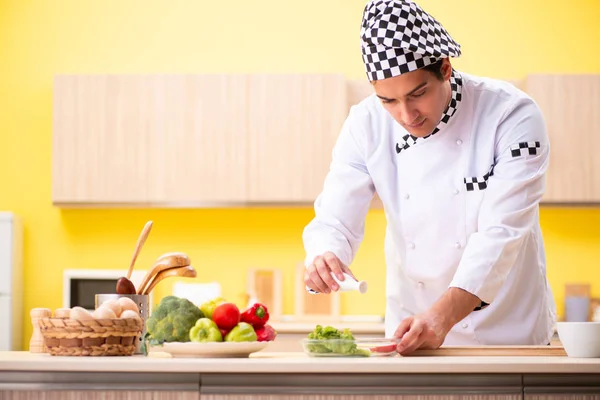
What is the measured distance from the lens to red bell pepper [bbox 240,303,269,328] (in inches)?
80.3

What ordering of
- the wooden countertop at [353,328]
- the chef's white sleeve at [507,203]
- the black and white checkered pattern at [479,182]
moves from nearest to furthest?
the chef's white sleeve at [507,203], the black and white checkered pattern at [479,182], the wooden countertop at [353,328]

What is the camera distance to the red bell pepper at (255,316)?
80.3 inches

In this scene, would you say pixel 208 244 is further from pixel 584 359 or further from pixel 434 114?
pixel 584 359

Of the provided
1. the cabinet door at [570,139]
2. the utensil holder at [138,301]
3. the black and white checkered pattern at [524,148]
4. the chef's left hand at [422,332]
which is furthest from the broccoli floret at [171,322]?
the cabinet door at [570,139]

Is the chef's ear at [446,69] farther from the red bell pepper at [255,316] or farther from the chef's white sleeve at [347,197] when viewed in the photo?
the red bell pepper at [255,316]

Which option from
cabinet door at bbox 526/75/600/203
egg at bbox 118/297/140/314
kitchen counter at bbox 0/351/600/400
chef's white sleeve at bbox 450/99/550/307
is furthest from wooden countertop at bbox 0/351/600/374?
cabinet door at bbox 526/75/600/203

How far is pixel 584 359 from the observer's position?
1896 millimetres

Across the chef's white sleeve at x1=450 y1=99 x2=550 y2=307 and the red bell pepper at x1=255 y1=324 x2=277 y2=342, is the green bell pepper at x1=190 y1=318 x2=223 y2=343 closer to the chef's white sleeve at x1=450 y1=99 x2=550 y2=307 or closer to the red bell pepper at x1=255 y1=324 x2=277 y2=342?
the red bell pepper at x1=255 y1=324 x2=277 y2=342

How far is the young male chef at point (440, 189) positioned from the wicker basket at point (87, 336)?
1.78 feet

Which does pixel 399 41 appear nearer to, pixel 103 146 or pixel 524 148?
pixel 524 148

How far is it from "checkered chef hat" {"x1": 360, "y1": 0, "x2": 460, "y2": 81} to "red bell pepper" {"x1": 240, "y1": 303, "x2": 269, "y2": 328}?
0.65 meters

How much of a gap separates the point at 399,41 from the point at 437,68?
155mm

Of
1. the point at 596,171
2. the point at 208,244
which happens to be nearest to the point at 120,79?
the point at 208,244

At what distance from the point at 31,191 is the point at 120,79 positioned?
989mm
